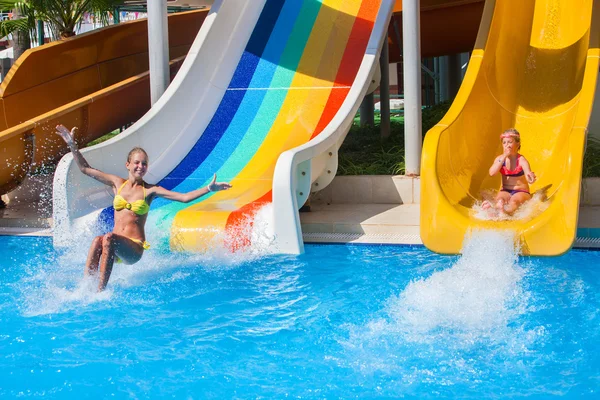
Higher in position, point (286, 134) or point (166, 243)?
point (286, 134)

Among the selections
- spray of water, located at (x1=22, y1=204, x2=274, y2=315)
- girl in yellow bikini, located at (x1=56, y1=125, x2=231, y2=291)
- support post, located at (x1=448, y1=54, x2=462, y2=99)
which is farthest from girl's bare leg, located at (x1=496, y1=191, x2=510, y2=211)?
support post, located at (x1=448, y1=54, x2=462, y2=99)

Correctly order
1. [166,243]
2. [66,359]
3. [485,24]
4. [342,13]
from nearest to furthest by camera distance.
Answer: [66,359] → [166,243] → [485,24] → [342,13]

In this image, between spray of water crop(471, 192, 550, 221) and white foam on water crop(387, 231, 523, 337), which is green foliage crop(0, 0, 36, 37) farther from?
white foam on water crop(387, 231, 523, 337)

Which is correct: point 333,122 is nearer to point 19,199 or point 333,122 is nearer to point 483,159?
point 483,159

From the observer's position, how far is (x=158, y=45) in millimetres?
7742

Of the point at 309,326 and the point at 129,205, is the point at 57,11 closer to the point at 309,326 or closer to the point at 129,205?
the point at 129,205

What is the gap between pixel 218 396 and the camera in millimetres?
3414

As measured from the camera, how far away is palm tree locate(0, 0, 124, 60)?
358 inches

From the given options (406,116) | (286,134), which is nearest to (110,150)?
(286,134)

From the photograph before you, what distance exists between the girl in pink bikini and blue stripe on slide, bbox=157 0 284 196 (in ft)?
9.24

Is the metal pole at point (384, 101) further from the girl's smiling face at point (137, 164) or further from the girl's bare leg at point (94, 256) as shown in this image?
the girl's bare leg at point (94, 256)

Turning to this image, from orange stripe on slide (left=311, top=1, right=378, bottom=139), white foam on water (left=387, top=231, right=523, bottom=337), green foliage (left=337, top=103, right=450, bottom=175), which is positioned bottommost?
white foam on water (left=387, top=231, right=523, bottom=337)

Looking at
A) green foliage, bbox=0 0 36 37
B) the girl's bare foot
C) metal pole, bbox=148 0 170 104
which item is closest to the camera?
the girl's bare foot

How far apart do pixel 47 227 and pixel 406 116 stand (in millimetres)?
3360
